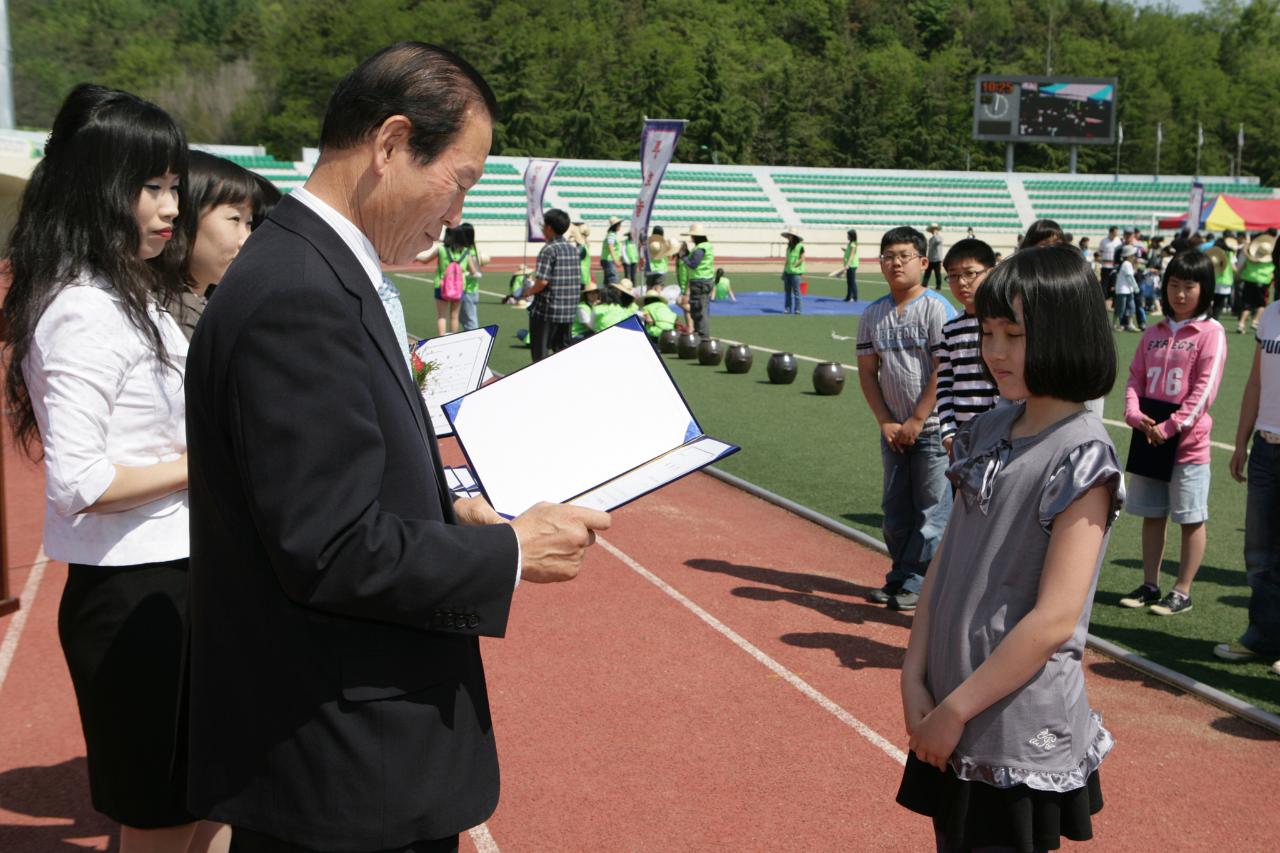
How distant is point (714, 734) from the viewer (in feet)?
16.6

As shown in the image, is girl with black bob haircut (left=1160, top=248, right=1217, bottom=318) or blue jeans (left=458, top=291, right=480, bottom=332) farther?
blue jeans (left=458, top=291, right=480, bottom=332)

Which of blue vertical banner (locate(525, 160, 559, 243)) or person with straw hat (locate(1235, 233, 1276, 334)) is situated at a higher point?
blue vertical banner (locate(525, 160, 559, 243))

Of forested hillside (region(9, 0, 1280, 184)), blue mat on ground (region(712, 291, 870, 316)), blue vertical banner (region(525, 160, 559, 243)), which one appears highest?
forested hillside (region(9, 0, 1280, 184))

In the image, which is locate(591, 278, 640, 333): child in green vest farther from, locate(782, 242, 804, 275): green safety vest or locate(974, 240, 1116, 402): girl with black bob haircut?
locate(974, 240, 1116, 402): girl with black bob haircut

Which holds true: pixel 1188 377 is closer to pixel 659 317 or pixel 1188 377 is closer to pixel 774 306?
pixel 659 317

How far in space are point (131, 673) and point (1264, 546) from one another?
5.45 metres

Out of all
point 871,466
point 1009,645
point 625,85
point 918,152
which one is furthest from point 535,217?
point 918,152

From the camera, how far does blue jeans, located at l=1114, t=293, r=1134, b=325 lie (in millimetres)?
23817

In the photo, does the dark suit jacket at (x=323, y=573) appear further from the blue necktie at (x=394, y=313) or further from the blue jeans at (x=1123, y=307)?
the blue jeans at (x=1123, y=307)

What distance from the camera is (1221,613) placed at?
679 centimetres

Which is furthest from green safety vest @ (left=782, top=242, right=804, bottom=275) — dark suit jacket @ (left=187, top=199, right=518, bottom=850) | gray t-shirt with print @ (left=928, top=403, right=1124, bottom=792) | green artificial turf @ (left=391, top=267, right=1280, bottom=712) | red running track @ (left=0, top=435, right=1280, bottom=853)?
dark suit jacket @ (left=187, top=199, right=518, bottom=850)

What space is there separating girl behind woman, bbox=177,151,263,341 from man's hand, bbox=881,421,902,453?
4.41 meters

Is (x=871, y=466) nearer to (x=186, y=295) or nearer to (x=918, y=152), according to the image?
(x=186, y=295)

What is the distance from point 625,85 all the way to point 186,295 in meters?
87.1
